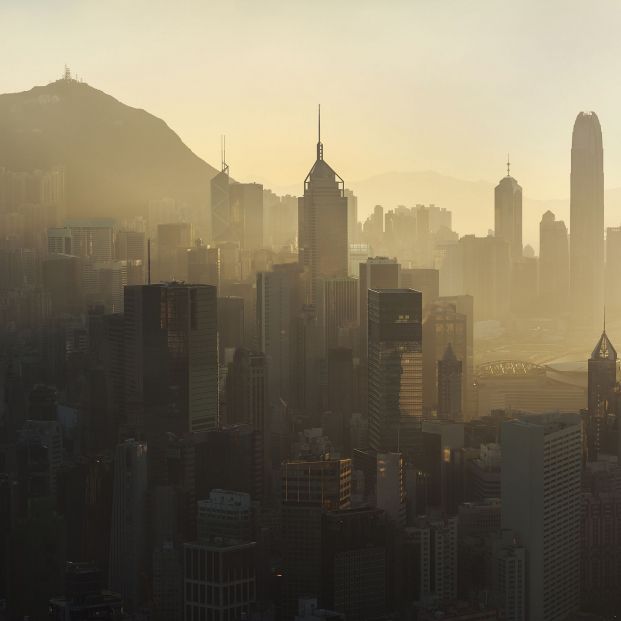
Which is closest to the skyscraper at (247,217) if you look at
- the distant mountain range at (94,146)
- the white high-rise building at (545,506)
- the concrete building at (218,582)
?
the distant mountain range at (94,146)

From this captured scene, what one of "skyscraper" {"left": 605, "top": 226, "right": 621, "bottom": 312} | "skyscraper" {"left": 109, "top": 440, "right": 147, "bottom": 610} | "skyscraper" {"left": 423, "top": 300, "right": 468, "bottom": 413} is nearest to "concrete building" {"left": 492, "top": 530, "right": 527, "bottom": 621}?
"skyscraper" {"left": 109, "top": 440, "right": 147, "bottom": 610}

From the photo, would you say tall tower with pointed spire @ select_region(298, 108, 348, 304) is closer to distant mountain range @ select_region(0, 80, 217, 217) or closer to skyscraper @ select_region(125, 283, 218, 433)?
distant mountain range @ select_region(0, 80, 217, 217)

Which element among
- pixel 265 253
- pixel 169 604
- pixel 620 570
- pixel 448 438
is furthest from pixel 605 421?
pixel 265 253

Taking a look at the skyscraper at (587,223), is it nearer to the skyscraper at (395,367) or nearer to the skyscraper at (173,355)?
the skyscraper at (395,367)

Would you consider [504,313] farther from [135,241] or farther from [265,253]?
[135,241]

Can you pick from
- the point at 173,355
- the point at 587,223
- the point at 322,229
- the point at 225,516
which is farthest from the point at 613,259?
the point at 225,516

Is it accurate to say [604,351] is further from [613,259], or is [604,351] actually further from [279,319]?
[613,259]
